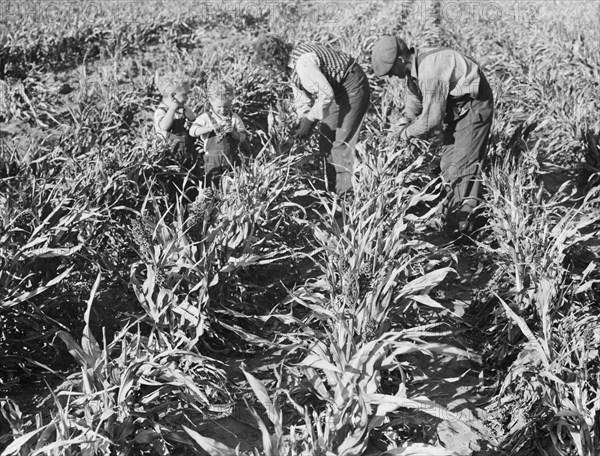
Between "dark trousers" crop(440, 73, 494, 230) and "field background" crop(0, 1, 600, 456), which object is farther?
"dark trousers" crop(440, 73, 494, 230)

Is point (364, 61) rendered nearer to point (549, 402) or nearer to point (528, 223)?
point (528, 223)

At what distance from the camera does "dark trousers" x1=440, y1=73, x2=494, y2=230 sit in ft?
14.2

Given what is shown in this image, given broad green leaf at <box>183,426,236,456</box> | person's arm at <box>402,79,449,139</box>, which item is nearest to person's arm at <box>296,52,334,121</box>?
person's arm at <box>402,79,449,139</box>

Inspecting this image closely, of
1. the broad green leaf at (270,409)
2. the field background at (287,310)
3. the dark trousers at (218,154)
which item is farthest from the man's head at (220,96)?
the broad green leaf at (270,409)

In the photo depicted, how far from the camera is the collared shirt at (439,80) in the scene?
409 cm

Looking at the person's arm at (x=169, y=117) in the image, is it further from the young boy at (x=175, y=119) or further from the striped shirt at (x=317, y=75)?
the striped shirt at (x=317, y=75)

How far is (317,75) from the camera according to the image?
443cm

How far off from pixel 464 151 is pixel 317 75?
1.01 metres

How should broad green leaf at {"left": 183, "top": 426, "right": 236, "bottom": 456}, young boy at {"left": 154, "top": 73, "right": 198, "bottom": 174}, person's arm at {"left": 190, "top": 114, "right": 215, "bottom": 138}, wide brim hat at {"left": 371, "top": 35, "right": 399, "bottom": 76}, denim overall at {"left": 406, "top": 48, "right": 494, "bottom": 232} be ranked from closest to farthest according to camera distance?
broad green leaf at {"left": 183, "top": 426, "right": 236, "bottom": 456} → wide brim hat at {"left": 371, "top": 35, "right": 399, "bottom": 76} → denim overall at {"left": 406, "top": 48, "right": 494, "bottom": 232} → person's arm at {"left": 190, "top": 114, "right": 215, "bottom": 138} → young boy at {"left": 154, "top": 73, "right": 198, "bottom": 174}

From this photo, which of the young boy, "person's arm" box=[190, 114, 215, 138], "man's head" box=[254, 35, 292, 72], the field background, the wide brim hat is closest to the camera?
the field background

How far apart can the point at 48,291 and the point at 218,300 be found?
0.78m

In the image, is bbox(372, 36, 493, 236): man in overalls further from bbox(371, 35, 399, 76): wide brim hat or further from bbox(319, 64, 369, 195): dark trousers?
bbox(319, 64, 369, 195): dark trousers

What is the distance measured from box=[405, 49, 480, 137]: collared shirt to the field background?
40 centimetres

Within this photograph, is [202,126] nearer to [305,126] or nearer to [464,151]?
[305,126]
